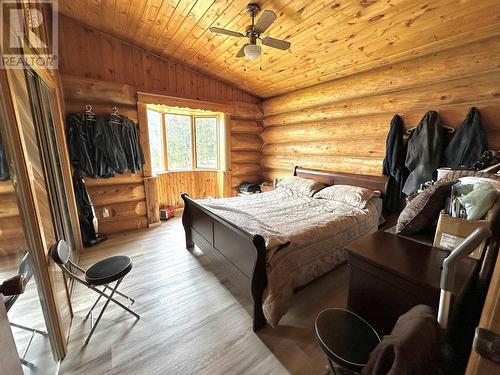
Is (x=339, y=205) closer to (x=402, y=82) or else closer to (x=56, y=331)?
(x=402, y=82)

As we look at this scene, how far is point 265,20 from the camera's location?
2.09 m

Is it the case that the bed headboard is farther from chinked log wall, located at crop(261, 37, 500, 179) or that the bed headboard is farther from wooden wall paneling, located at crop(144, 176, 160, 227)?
wooden wall paneling, located at crop(144, 176, 160, 227)

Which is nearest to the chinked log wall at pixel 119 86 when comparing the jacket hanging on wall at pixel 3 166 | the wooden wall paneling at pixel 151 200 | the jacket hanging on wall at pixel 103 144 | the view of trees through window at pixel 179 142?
the wooden wall paneling at pixel 151 200

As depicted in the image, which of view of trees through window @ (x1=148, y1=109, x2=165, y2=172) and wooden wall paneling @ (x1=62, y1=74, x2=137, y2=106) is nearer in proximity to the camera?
wooden wall paneling @ (x1=62, y1=74, x2=137, y2=106)

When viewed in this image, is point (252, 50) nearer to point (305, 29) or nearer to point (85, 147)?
point (305, 29)

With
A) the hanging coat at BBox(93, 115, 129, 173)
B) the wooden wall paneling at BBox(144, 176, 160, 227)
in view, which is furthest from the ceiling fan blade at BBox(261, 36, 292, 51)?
the wooden wall paneling at BBox(144, 176, 160, 227)

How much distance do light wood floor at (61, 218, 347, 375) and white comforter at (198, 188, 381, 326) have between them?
22 cm

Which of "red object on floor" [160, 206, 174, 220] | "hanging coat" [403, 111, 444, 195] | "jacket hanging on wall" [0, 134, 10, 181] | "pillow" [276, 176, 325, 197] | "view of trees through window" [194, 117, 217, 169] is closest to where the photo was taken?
"jacket hanging on wall" [0, 134, 10, 181]

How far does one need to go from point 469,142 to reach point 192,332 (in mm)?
3174

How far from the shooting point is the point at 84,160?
3.20m

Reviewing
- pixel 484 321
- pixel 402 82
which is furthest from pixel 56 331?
pixel 402 82

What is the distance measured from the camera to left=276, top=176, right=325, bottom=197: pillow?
140 inches

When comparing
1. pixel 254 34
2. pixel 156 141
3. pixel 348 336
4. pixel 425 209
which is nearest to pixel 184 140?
pixel 156 141

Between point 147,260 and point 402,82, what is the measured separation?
3.99 meters
